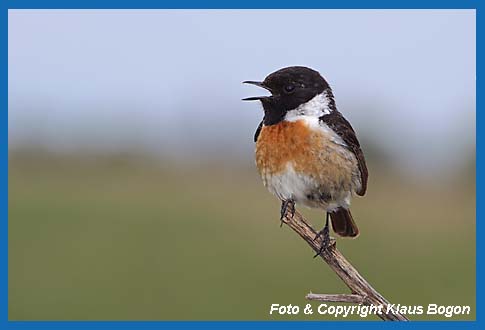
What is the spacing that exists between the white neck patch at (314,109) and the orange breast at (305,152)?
1.8 inches

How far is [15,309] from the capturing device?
1404 cm

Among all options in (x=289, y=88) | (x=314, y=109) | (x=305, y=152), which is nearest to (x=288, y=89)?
(x=289, y=88)

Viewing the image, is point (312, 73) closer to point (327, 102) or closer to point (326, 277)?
point (327, 102)

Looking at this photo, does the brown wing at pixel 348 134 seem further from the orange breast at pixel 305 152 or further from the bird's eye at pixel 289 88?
the bird's eye at pixel 289 88

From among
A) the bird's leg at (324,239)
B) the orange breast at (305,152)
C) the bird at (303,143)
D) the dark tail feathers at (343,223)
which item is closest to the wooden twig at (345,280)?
the bird's leg at (324,239)

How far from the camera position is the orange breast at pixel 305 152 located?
6156 mm

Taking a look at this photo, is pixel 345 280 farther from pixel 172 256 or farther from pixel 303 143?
pixel 172 256

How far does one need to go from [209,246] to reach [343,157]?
11.4 m

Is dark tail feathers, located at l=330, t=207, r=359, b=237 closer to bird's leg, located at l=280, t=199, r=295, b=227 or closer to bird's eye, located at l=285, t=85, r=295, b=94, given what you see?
bird's leg, located at l=280, t=199, r=295, b=227

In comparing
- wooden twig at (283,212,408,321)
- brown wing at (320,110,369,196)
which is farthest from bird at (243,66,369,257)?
wooden twig at (283,212,408,321)

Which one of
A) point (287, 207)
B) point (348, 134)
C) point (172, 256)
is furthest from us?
point (172, 256)

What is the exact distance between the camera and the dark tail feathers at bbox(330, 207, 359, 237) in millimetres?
6648

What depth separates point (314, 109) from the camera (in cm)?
625

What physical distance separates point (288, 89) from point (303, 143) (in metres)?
0.33
